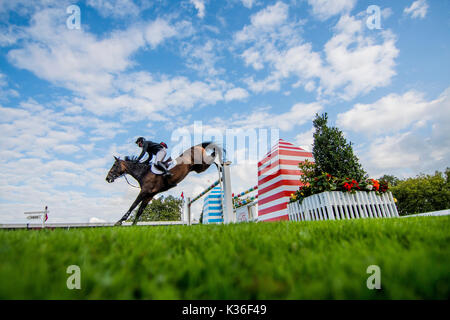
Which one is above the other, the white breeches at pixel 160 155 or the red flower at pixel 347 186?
the white breeches at pixel 160 155

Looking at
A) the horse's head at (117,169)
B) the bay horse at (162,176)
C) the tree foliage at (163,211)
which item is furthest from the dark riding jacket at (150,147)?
the tree foliage at (163,211)

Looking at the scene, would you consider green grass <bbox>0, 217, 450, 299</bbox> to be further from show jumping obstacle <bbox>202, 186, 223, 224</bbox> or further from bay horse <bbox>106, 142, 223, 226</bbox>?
show jumping obstacle <bbox>202, 186, 223, 224</bbox>

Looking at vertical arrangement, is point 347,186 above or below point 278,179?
below

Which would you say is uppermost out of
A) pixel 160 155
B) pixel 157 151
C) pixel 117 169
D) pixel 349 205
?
pixel 157 151

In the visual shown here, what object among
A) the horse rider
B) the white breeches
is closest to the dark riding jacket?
the horse rider

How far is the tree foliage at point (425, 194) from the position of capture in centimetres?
3703

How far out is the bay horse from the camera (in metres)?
7.99

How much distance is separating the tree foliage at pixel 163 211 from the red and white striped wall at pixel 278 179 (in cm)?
4022

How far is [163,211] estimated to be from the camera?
50.4 meters

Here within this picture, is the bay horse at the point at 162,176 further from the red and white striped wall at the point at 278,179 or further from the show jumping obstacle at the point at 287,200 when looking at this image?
the red and white striped wall at the point at 278,179

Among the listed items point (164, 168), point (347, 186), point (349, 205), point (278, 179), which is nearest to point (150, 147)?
point (164, 168)

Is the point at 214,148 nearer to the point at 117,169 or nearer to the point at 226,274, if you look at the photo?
the point at 117,169

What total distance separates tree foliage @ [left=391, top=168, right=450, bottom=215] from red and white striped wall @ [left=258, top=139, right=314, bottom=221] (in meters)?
38.6

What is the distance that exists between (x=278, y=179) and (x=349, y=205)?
393cm
